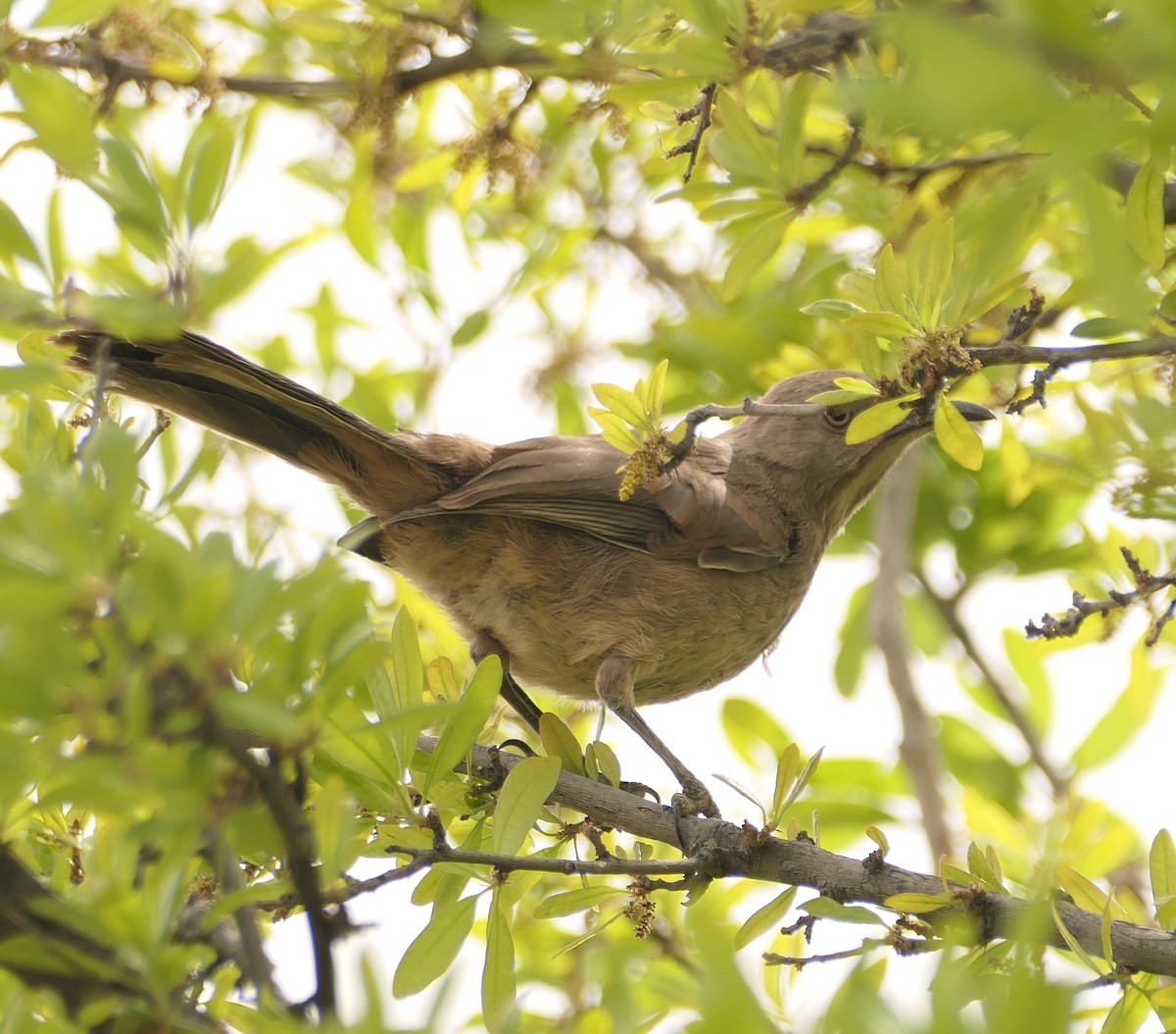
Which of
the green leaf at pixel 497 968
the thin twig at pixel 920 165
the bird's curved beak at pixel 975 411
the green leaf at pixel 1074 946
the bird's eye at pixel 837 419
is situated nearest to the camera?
the green leaf at pixel 1074 946

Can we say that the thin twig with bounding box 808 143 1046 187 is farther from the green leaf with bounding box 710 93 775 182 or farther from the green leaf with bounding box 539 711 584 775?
the green leaf with bounding box 539 711 584 775

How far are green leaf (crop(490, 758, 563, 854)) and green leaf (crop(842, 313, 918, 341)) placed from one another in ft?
3.99

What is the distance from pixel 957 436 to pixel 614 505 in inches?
82.2

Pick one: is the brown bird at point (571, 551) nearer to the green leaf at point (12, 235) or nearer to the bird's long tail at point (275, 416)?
the bird's long tail at point (275, 416)

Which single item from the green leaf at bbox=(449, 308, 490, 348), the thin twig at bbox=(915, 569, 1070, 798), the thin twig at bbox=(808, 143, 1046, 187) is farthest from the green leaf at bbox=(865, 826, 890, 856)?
the green leaf at bbox=(449, 308, 490, 348)

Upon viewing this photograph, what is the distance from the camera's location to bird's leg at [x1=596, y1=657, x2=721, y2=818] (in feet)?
14.8

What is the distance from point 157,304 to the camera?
2.42 m

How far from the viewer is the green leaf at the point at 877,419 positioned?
9.50 ft

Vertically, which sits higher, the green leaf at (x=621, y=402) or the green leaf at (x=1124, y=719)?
the green leaf at (x=621, y=402)

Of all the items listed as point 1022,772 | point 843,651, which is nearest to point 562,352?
point 843,651

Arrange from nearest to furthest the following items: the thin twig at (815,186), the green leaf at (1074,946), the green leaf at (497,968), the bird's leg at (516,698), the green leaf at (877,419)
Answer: the green leaf at (1074,946) < the green leaf at (877,419) < the green leaf at (497,968) < the thin twig at (815,186) < the bird's leg at (516,698)

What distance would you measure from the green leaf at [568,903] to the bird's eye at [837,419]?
2.67 metres

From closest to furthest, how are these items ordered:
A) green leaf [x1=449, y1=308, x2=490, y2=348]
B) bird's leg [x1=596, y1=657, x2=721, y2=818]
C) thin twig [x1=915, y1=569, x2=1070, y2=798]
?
bird's leg [x1=596, y1=657, x2=721, y2=818], green leaf [x1=449, y1=308, x2=490, y2=348], thin twig [x1=915, y1=569, x2=1070, y2=798]

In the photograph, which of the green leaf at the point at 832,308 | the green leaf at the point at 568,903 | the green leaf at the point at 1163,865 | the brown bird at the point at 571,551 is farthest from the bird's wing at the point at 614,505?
the green leaf at the point at 1163,865
